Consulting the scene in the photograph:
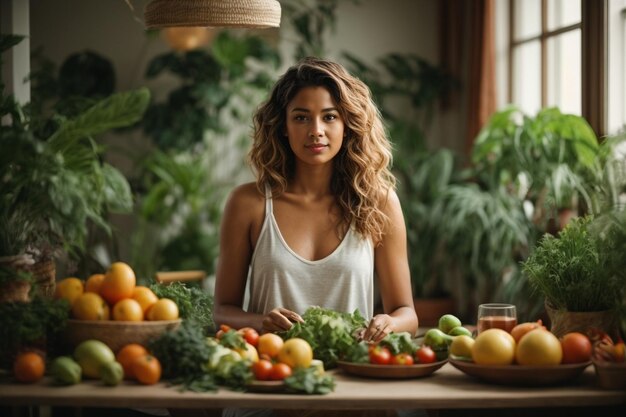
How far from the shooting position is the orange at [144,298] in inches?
87.7

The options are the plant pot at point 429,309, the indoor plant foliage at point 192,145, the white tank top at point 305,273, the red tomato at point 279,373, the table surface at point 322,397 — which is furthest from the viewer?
the indoor plant foliage at point 192,145

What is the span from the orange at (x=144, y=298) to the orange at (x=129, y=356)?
0.42 feet

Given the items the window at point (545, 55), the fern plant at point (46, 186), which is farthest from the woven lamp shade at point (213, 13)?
the window at point (545, 55)

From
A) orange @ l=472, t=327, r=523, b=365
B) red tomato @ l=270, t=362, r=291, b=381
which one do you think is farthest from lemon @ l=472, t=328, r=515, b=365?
red tomato @ l=270, t=362, r=291, b=381

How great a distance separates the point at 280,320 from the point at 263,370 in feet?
0.98

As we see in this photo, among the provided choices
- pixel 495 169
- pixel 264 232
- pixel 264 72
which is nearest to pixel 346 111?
pixel 264 232

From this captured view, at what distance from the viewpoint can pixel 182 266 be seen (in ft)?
22.2

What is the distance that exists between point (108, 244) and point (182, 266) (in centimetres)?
73

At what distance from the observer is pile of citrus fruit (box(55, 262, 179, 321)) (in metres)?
2.18

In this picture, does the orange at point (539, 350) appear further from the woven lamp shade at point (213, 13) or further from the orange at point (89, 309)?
the woven lamp shade at point (213, 13)

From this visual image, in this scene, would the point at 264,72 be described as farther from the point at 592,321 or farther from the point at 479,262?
the point at 592,321

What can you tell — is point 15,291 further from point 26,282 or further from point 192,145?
point 192,145

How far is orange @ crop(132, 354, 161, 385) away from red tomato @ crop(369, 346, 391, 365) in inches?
20.8

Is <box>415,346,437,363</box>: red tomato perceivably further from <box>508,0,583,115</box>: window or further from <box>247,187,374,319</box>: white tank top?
<box>508,0,583,115</box>: window
